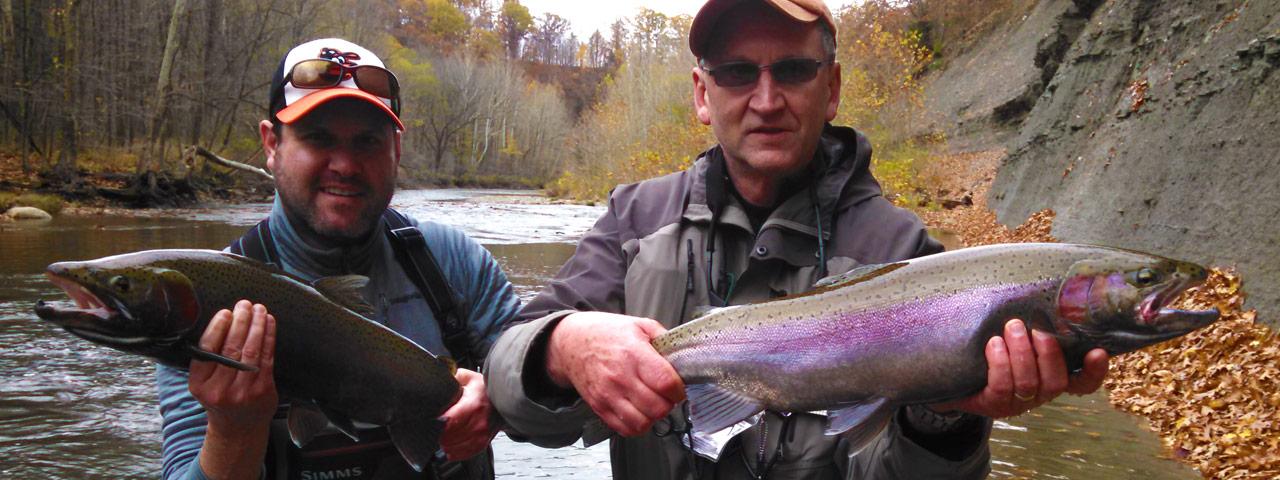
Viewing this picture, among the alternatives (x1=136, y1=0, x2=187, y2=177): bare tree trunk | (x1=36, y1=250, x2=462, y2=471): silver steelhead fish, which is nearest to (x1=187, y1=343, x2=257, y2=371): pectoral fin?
(x1=36, y1=250, x2=462, y2=471): silver steelhead fish

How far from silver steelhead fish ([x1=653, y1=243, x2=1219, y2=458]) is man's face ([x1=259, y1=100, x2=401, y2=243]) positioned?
59.8 inches

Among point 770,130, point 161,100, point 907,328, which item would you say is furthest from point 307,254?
point 161,100

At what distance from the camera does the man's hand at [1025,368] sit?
6.69 ft

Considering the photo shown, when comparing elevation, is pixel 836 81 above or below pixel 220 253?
above

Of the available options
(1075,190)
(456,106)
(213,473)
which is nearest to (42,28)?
(1075,190)

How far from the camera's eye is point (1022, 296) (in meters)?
2.13

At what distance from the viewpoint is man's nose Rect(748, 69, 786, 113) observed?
8.18 feet

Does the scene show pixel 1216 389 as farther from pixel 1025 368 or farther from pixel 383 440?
pixel 383 440

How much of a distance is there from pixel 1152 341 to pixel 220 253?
98.0 inches

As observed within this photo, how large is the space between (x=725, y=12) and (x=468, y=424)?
1550 millimetres

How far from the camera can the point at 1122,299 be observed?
6.79ft

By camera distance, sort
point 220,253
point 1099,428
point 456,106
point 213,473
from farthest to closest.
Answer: point 456,106 < point 1099,428 < point 213,473 < point 220,253

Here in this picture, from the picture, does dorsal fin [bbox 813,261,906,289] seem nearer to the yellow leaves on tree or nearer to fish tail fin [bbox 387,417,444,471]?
fish tail fin [bbox 387,417,444,471]

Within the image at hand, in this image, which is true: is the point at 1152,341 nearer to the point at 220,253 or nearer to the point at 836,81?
the point at 836,81
